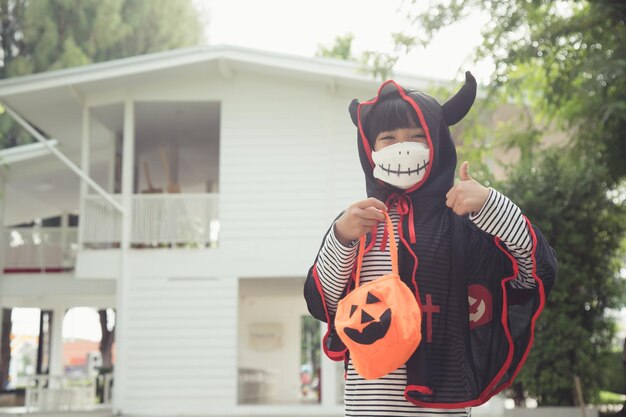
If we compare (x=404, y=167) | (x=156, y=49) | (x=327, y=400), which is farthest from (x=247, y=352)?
(x=404, y=167)

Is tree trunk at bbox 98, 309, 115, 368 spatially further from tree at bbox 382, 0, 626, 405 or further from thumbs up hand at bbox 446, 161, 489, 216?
thumbs up hand at bbox 446, 161, 489, 216

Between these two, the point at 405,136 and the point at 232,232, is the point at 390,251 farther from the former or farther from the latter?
the point at 232,232

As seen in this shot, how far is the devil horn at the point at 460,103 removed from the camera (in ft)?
8.87

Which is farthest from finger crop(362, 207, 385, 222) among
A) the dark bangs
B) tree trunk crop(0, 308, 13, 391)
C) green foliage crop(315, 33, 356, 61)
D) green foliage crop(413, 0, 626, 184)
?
green foliage crop(315, 33, 356, 61)

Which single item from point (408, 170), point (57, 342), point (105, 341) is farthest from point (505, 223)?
point (105, 341)

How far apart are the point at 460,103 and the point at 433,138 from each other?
16cm

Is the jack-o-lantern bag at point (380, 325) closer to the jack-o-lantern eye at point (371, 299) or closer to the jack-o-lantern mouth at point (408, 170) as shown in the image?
the jack-o-lantern eye at point (371, 299)

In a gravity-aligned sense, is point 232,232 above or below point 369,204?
above

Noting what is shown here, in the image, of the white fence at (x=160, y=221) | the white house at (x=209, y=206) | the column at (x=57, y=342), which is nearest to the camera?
the white house at (x=209, y=206)

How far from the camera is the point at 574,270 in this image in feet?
28.4

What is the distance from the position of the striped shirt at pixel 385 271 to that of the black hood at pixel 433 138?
0.45 ft

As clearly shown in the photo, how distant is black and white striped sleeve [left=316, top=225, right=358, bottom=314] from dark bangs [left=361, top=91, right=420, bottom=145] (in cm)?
40

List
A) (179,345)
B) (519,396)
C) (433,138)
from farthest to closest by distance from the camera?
(179,345), (519,396), (433,138)

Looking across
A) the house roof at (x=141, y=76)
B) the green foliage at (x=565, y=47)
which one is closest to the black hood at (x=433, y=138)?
the green foliage at (x=565, y=47)
